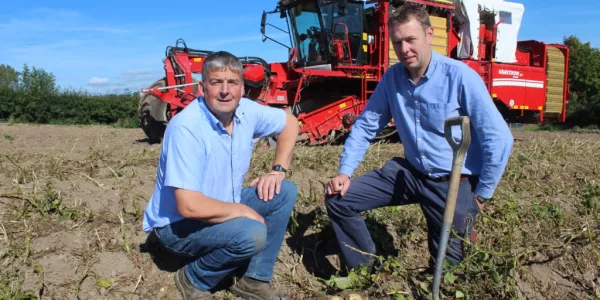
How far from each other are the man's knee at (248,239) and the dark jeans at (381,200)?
0.53 meters

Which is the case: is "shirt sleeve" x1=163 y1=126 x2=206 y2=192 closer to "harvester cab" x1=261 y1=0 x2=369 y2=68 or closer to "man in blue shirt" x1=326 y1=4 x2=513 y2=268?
"man in blue shirt" x1=326 y1=4 x2=513 y2=268

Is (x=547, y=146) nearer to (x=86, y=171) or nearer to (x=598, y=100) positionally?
Answer: (x=86, y=171)

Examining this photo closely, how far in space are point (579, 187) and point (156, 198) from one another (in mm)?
4263

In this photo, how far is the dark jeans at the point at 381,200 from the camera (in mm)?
3053

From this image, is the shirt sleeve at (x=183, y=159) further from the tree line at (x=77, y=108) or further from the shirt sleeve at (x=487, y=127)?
the tree line at (x=77, y=108)

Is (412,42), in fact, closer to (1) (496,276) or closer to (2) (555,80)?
(1) (496,276)

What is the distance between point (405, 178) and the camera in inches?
123

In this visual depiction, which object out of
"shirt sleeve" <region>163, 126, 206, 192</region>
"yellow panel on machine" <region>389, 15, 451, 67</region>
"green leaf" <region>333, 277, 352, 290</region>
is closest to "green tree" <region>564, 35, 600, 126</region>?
"yellow panel on machine" <region>389, 15, 451, 67</region>

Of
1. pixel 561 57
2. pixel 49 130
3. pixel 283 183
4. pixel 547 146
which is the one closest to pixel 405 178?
pixel 283 183

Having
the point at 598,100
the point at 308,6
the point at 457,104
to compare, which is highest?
the point at 308,6

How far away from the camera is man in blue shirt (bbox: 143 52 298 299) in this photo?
2.69 meters

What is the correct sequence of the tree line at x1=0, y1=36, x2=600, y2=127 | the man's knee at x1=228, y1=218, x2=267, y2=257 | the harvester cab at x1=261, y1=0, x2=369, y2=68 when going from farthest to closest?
the tree line at x1=0, y1=36, x2=600, y2=127 → the harvester cab at x1=261, y1=0, x2=369, y2=68 → the man's knee at x1=228, y1=218, x2=267, y2=257

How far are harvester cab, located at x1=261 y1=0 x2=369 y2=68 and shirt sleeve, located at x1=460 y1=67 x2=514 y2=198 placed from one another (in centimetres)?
682

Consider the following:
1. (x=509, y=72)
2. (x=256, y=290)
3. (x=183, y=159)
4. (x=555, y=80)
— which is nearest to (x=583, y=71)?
(x=555, y=80)
